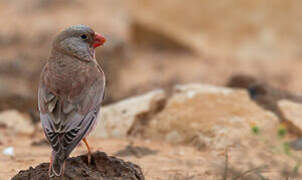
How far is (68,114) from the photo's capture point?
4.64 metres

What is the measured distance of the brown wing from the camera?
4.38 meters

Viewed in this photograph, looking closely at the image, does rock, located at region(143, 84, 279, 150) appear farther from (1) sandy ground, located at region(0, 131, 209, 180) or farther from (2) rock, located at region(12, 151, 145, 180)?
(2) rock, located at region(12, 151, 145, 180)

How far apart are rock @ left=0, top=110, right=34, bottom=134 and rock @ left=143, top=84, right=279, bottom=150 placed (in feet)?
4.63

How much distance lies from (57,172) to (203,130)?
260cm

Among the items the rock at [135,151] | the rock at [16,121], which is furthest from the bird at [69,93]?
the rock at [16,121]

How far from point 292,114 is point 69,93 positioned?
10.0ft

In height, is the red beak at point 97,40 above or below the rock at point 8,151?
above

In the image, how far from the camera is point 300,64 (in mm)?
13211

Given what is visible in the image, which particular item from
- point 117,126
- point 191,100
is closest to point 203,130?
point 191,100

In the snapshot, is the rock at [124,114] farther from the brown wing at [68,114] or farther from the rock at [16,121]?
the brown wing at [68,114]

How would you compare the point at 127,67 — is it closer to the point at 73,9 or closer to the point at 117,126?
the point at 73,9

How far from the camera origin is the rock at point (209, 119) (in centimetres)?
627

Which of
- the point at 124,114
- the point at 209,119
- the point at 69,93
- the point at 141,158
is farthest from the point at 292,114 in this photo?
the point at 69,93

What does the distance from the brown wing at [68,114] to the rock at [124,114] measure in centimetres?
149
